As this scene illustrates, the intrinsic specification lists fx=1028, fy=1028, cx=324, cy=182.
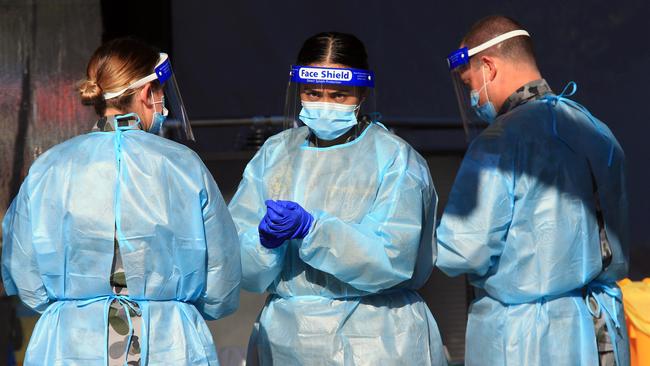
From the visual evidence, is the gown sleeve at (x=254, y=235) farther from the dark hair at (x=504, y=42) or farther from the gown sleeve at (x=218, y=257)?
the dark hair at (x=504, y=42)

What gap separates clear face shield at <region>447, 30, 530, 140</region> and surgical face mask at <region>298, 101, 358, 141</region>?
0.39 metres

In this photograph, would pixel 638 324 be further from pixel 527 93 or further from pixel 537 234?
pixel 527 93

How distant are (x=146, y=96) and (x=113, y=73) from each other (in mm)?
117

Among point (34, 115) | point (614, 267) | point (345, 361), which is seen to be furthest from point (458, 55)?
point (34, 115)

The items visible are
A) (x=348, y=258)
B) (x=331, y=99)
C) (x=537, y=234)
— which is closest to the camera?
(x=348, y=258)

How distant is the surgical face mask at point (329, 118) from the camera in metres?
3.08

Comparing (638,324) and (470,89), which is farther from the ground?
(470,89)

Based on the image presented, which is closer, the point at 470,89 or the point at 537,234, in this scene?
the point at 537,234

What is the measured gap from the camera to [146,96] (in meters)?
2.73

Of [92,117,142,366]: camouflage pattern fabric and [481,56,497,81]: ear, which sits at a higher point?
[481,56,497,81]: ear

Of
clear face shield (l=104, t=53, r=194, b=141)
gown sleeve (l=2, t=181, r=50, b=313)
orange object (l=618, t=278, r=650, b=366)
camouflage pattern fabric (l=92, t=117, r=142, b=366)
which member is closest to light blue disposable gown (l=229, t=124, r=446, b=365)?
clear face shield (l=104, t=53, r=194, b=141)

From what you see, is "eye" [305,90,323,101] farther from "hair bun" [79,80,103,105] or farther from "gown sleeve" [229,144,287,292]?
"hair bun" [79,80,103,105]

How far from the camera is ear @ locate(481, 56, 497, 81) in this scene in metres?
3.17

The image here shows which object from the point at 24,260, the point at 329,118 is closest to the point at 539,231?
the point at 329,118
